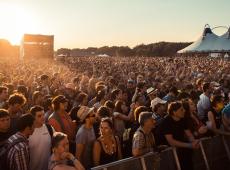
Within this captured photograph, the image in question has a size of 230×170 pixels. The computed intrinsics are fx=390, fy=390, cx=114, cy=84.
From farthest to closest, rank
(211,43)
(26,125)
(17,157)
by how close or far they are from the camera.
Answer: (211,43), (26,125), (17,157)

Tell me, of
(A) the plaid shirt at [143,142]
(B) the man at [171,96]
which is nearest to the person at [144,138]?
(A) the plaid shirt at [143,142]

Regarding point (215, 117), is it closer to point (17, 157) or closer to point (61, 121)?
point (61, 121)

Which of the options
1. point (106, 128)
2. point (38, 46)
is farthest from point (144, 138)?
point (38, 46)

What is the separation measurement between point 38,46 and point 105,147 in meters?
62.5

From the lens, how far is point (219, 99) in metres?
7.98

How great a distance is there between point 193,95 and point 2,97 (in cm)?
461

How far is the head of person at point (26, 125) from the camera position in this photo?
4879 mm

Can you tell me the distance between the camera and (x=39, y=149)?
5.29 m

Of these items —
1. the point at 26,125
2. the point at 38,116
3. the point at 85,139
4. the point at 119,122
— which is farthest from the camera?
the point at 119,122

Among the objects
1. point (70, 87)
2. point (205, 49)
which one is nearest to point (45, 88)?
point (70, 87)

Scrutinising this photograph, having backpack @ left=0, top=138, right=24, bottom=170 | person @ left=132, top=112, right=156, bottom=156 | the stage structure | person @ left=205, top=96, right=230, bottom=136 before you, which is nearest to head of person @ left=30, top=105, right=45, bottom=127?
backpack @ left=0, top=138, right=24, bottom=170

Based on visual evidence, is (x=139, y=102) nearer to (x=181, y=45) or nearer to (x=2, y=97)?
(x=2, y=97)

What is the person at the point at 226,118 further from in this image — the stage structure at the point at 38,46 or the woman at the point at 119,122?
the stage structure at the point at 38,46

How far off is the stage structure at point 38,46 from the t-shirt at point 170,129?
5957cm
